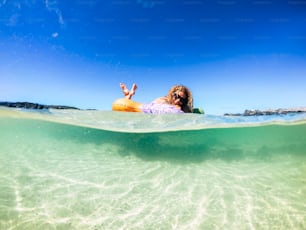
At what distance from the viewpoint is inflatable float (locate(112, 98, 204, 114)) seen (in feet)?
32.0

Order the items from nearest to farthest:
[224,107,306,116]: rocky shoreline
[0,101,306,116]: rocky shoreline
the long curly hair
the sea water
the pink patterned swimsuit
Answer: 1. the sea water
2. the long curly hair
3. the pink patterned swimsuit
4. [0,101,306,116]: rocky shoreline
5. [224,107,306,116]: rocky shoreline

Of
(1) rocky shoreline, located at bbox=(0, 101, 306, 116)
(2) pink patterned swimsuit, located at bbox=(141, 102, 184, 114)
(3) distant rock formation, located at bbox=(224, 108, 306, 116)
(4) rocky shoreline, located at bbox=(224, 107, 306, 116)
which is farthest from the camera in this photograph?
(3) distant rock formation, located at bbox=(224, 108, 306, 116)

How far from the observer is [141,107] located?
1003 cm

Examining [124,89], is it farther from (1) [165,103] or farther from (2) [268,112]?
(2) [268,112]

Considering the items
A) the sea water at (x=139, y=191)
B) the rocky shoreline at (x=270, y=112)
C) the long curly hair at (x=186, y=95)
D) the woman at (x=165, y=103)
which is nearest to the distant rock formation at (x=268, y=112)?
the rocky shoreline at (x=270, y=112)

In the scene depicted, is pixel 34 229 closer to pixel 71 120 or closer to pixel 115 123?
pixel 115 123

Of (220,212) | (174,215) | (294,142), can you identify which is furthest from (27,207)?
(294,142)

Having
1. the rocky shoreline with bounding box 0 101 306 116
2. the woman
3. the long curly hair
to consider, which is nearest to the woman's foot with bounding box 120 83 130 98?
the woman

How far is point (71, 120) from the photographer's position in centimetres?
1277

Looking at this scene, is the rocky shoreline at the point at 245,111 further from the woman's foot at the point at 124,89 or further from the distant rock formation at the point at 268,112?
the woman's foot at the point at 124,89

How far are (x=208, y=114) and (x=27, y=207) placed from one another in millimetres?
9914

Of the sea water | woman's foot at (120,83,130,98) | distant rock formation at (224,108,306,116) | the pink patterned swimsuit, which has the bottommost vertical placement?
the sea water

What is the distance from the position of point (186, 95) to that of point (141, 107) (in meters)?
2.20

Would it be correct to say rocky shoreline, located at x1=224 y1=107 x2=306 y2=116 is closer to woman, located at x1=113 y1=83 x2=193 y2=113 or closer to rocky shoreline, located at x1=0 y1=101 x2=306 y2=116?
rocky shoreline, located at x1=0 y1=101 x2=306 y2=116
